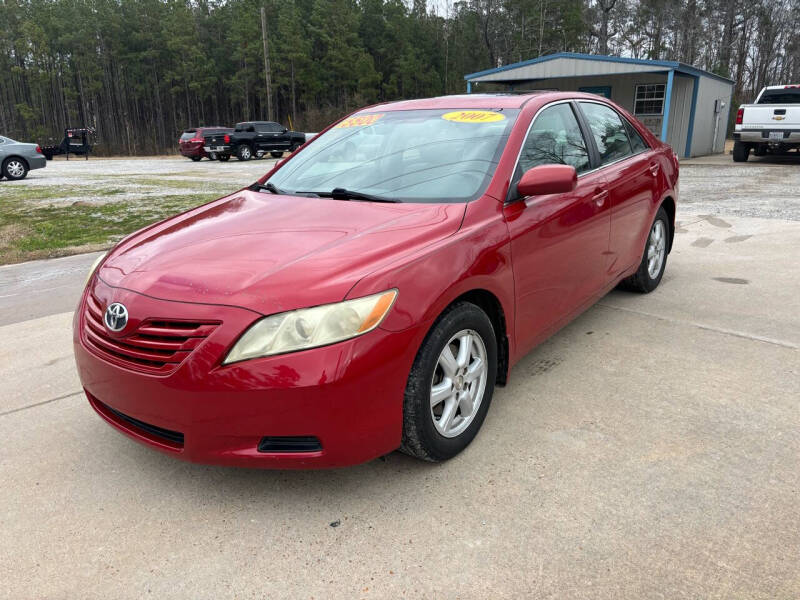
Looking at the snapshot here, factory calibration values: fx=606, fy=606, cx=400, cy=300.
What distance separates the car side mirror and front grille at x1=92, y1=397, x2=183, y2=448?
5.94ft

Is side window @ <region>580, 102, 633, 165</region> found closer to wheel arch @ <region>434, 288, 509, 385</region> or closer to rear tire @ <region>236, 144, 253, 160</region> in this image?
wheel arch @ <region>434, 288, 509, 385</region>

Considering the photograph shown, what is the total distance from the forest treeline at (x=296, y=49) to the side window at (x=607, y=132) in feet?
147

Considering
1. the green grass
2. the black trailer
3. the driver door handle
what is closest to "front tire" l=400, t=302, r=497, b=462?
the driver door handle

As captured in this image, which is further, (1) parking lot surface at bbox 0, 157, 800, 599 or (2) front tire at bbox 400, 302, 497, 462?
(2) front tire at bbox 400, 302, 497, 462

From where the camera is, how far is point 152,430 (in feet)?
7.48

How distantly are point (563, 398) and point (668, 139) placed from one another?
815 inches

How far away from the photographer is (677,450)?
104 inches

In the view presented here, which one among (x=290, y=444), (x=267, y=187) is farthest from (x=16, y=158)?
(x=290, y=444)

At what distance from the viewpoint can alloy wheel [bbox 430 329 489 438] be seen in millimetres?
2463

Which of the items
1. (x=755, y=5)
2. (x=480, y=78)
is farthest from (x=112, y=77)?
(x=755, y=5)

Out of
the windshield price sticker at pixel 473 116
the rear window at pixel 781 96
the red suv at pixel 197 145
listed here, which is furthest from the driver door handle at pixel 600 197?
the red suv at pixel 197 145

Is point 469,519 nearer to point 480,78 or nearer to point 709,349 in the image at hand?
point 709,349

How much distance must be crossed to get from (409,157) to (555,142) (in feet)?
2.87

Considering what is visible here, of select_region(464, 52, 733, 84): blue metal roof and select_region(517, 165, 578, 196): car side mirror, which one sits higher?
select_region(464, 52, 733, 84): blue metal roof
